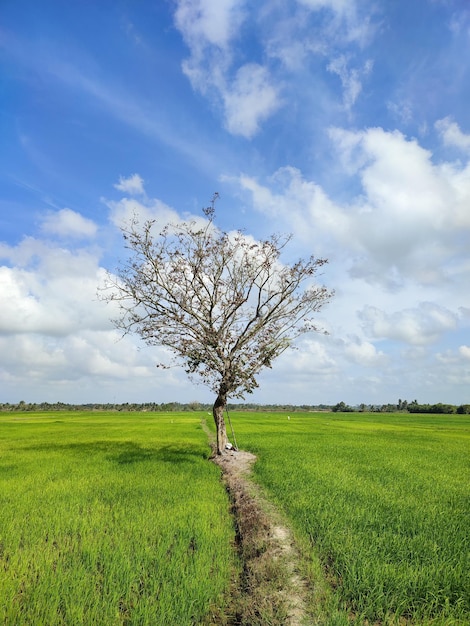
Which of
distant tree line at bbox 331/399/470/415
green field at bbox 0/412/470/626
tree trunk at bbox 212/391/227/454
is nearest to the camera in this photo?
green field at bbox 0/412/470/626

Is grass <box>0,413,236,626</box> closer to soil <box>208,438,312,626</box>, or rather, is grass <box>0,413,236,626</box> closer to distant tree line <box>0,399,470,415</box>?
soil <box>208,438,312,626</box>

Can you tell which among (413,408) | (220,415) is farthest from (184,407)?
(220,415)

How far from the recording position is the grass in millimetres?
4699

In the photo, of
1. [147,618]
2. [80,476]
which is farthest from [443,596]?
[80,476]

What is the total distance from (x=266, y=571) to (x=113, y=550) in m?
2.58

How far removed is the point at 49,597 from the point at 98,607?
714mm

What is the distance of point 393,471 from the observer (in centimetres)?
1402

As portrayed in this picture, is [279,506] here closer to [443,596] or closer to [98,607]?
[443,596]

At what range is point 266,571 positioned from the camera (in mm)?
5816

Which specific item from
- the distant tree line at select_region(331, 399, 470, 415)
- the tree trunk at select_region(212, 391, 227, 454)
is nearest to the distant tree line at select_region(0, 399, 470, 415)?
the distant tree line at select_region(331, 399, 470, 415)

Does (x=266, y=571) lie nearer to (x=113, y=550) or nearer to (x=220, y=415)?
(x=113, y=550)

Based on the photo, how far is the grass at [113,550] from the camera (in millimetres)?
4699

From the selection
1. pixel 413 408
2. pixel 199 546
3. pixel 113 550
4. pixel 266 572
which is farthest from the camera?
pixel 413 408

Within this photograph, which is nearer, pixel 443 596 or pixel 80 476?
pixel 443 596
